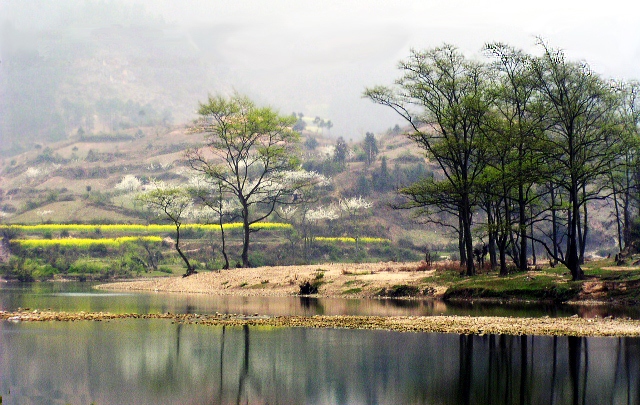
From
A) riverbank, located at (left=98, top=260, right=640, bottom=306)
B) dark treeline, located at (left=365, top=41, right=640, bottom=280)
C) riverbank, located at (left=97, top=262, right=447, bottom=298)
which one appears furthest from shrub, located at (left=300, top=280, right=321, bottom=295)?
dark treeline, located at (left=365, top=41, right=640, bottom=280)

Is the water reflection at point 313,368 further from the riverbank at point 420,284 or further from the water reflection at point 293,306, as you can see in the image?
the riverbank at point 420,284

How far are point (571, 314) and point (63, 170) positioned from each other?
172134mm

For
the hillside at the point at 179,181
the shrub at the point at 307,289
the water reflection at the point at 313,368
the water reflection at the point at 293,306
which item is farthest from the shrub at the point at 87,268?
the water reflection at the point at 313,368

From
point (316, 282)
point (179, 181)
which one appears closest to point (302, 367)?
point (316, 282)

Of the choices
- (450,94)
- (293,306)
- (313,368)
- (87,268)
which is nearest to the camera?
(313,368)

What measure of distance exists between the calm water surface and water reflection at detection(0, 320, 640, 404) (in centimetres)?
3

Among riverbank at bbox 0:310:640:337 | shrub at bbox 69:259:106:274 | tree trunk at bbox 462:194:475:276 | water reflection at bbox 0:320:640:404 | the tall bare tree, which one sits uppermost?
the tall bare tree

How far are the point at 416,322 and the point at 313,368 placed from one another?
12.5 metres

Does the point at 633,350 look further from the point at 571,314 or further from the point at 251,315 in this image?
the point at 251,315

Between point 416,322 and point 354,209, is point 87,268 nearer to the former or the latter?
point 354,209

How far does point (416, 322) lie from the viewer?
3431 centimetres

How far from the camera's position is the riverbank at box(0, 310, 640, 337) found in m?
30.5

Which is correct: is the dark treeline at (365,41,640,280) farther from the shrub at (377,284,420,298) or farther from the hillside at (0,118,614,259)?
the hillside at (0,118,614,259)

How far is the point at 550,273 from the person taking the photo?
51.1m
